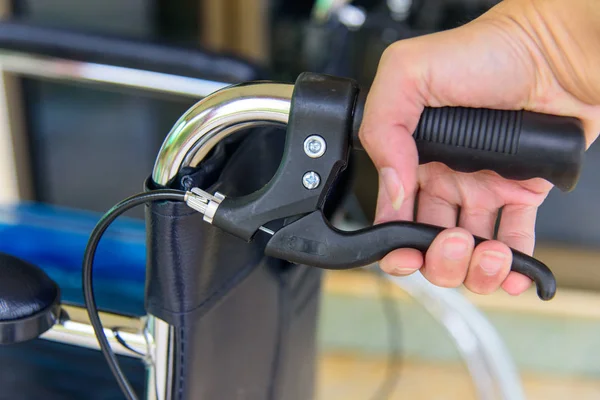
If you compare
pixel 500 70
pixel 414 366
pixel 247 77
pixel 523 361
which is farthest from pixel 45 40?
pixel 523 361

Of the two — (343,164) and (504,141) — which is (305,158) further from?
(504,141)

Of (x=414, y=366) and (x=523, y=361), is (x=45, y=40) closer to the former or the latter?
(x=414, y=366)

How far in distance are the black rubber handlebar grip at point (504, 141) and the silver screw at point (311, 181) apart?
4 centimetres

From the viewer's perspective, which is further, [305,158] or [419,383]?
[419,383]

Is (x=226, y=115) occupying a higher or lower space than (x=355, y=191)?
higher

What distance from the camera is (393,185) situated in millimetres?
477

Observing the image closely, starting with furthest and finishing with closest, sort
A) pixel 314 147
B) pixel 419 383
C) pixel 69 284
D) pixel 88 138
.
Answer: pixel 88 138 < pixel 419 383 < pixel 69 284 < pixel 314 147

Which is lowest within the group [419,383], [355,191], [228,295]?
[419,383]

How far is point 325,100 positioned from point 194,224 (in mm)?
131

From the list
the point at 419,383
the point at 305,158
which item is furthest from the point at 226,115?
the point at 419,383

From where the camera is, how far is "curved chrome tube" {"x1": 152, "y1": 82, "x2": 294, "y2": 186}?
0.44 metres

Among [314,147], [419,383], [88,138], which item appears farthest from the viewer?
[88,138]

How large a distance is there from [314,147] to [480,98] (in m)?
0.17

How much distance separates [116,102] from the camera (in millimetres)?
1692
